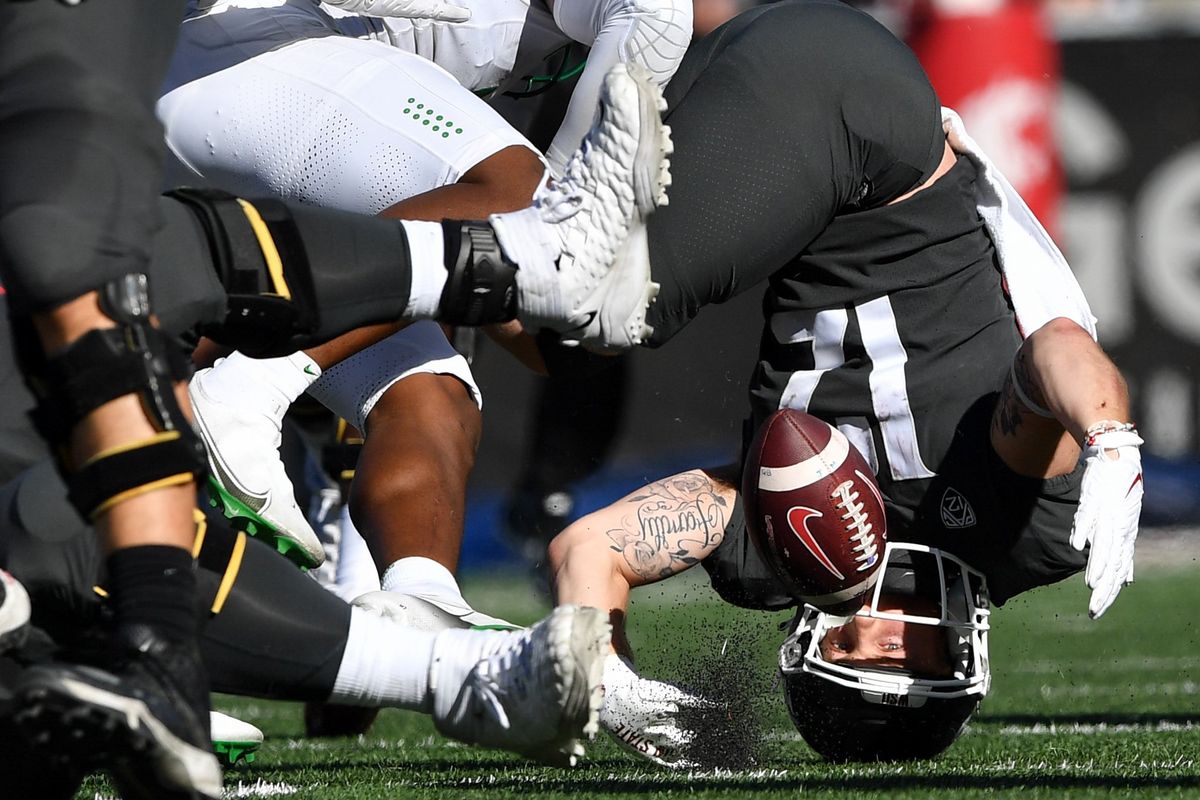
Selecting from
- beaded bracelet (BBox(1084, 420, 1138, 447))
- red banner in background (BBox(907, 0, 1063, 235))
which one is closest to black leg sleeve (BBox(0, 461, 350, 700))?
beaded bracelet (BBox(1084, 420, 1138, 447))

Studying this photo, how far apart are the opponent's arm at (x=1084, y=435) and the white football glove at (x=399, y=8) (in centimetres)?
115

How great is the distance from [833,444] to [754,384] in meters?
0.53

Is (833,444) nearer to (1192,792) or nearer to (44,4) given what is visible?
(1192,792)

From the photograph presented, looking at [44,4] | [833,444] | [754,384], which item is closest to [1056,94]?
[754,384]

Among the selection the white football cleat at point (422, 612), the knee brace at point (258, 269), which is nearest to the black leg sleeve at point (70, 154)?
the knee brace at point (258, 269)

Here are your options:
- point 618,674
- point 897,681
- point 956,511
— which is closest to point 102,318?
point 618,674

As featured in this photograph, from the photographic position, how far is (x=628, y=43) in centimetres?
296

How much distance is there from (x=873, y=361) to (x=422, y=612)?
1.08 metres

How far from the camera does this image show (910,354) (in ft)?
10.4

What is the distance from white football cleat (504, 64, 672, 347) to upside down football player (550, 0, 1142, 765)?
56cm

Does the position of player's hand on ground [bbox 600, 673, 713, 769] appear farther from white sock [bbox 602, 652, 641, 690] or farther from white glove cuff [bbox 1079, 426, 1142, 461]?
white glove cuff [bbox 1079, 426, 1142, 461]

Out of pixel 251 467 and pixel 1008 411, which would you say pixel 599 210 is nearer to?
pixel 251 467

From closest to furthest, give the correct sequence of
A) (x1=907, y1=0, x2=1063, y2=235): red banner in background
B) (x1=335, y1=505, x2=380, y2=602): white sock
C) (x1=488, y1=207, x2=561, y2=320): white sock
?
(x1=488, y1=207, x2=561, y2=320): white sock, (x1=335, y1=505, x2=380, y2=602): white sock, (x1=907, y1=0, x2=1063, y2=235): red banner in background

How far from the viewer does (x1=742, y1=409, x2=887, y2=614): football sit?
276 cm
